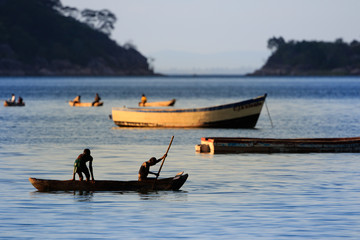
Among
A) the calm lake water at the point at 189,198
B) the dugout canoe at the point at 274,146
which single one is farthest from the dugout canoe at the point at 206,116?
the dugout canoe at the point at 274,146

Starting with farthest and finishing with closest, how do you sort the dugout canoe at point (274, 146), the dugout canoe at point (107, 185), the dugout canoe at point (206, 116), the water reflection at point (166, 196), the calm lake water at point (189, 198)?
the dugout canoe at point (206, 116), the dugout canoe at point (274, 146), the dugout canoe at point (107, 185), the water reflection at point (166, 196), the calm lake water at point (189, 198)

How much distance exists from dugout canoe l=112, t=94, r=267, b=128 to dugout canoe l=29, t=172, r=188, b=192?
27.9 metres

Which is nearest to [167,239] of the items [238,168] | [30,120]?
[238,168]

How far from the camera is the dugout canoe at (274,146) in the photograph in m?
36.4

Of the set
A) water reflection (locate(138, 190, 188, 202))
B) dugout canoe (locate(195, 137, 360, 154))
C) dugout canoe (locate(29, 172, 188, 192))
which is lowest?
water reflection (locate(138, 190, 188, 202))

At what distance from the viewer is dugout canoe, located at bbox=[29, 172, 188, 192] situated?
24250mm

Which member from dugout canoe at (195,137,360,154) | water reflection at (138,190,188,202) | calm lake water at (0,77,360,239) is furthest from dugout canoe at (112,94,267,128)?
water reflection at (138,190,188,202)

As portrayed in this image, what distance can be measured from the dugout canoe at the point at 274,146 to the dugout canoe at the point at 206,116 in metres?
15.3

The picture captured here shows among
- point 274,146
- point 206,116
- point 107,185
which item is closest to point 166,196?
point 107,185

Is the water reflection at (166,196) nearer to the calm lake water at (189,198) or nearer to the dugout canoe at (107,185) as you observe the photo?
the calm lake water at (189,198)

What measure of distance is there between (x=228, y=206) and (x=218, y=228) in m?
3.03

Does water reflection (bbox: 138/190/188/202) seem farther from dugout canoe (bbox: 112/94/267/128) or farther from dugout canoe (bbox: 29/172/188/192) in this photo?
dugout canoe (bbox: 112/94/267/128)

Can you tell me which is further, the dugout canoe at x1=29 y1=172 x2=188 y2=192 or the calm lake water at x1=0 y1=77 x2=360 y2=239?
the dugout canoe at x1=29 y1=172 x2=188 y2=192

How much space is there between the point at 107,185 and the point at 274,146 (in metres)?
14.2
